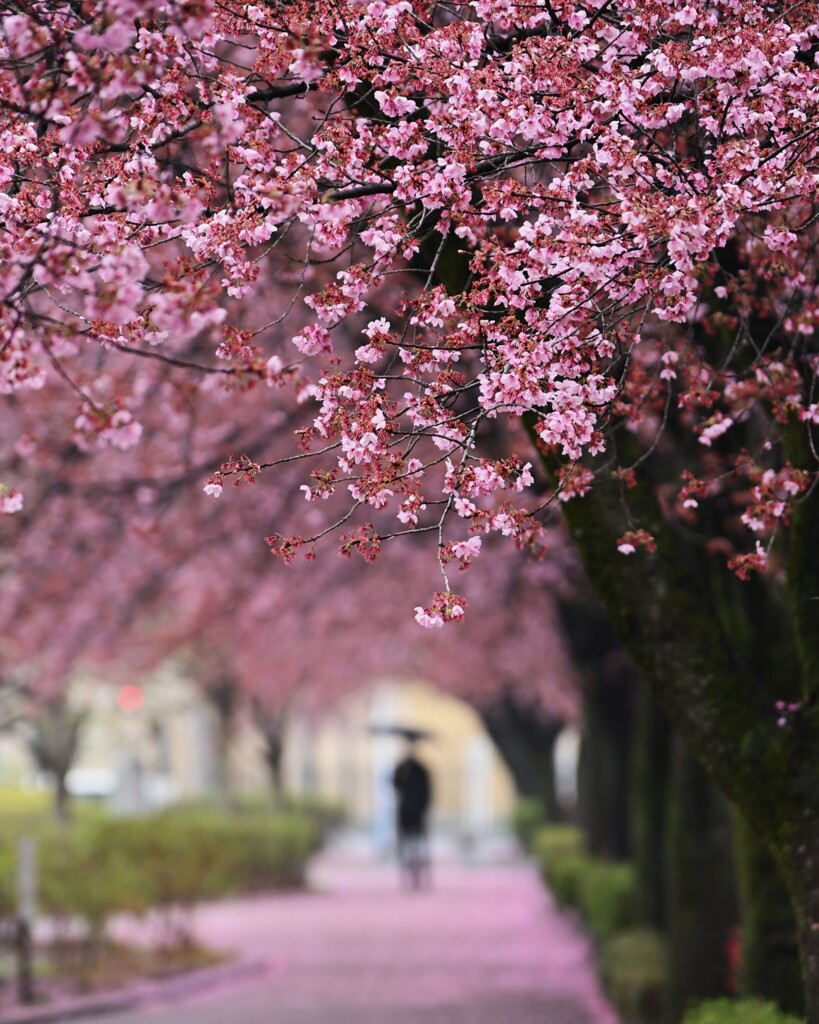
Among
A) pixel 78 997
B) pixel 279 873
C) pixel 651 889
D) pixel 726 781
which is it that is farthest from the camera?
pixel 279 873

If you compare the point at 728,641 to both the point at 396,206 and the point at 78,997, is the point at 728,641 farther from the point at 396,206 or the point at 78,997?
the point at 78,997

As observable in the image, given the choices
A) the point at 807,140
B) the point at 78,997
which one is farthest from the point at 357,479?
the point at 78,997

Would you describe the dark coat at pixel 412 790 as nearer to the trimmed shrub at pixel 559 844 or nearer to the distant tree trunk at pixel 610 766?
the trimmed shrub at pixel 559 844

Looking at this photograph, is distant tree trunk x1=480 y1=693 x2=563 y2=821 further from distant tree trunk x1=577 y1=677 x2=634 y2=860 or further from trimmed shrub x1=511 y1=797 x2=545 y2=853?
distant tree trunk x1=577 y1=677 x2=634 y2=860

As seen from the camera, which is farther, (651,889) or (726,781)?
(651,889)

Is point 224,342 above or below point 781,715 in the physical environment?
above

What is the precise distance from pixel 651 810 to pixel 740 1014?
555 centimetres

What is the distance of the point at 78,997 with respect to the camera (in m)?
15.0

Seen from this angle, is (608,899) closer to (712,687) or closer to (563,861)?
(563,861)

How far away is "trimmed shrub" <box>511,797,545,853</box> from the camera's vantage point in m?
34.9

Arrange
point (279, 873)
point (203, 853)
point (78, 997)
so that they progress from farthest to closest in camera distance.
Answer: point (279, 873)
point (203, 853)
point (78, 997)

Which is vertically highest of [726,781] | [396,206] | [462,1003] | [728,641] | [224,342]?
[396,206]

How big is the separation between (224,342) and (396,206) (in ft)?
2.53

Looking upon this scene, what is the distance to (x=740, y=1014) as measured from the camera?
8.30 metres
